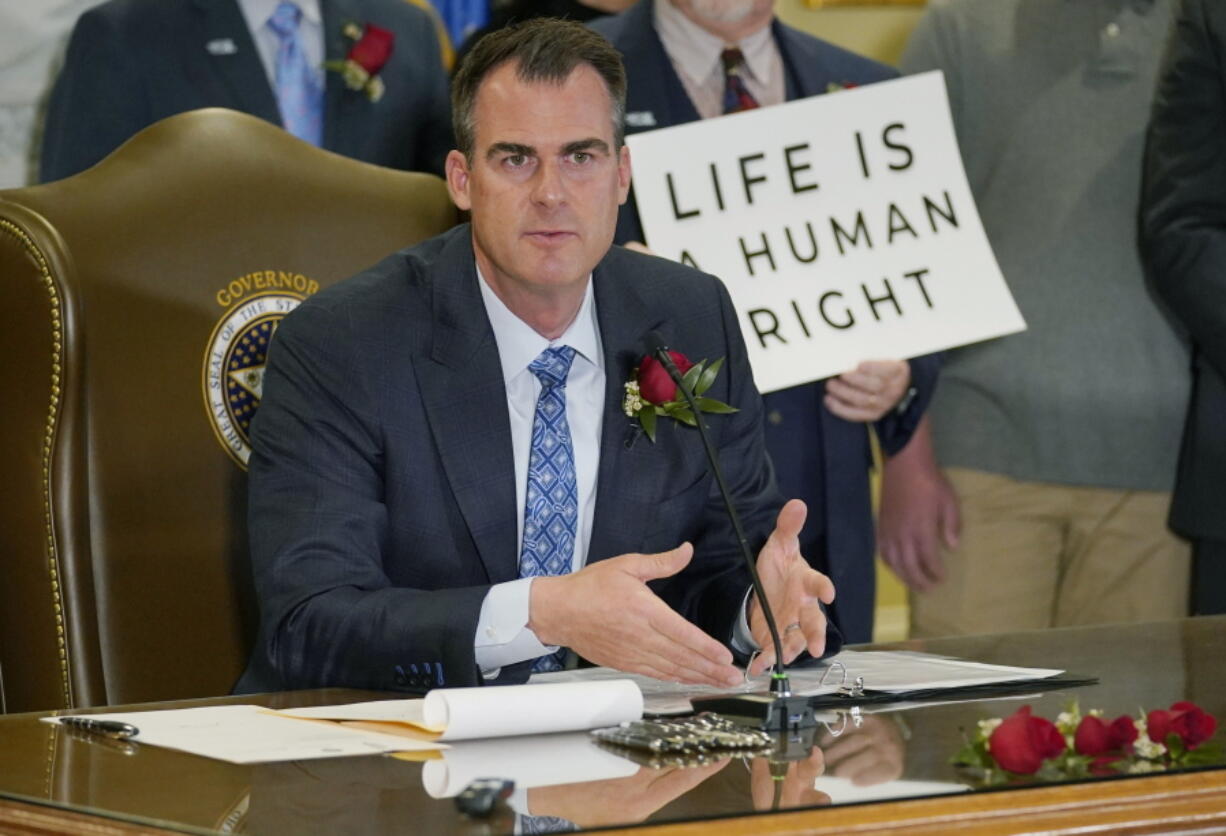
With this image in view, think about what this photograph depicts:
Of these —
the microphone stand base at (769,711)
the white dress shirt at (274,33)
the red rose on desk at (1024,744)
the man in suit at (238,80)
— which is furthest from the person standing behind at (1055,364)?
the red rose on desk at (1024,744)

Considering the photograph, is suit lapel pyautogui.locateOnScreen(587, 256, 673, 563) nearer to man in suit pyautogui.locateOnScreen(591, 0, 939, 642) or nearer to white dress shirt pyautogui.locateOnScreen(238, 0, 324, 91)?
man in suit pyautogui.locateOnScreen(591, 0, 939, 642)

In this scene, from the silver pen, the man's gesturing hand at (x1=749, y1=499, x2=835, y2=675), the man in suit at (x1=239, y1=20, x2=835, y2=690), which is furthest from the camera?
the man in suit at (x1=239, y1=20, x2=835, y2=690)

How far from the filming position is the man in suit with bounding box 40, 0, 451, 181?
3463mm

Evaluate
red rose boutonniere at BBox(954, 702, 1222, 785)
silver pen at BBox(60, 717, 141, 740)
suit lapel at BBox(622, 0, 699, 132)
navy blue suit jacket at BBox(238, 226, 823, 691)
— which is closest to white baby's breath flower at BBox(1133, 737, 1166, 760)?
red rose boutonniere at BBox(954, 702, 1222, 785)

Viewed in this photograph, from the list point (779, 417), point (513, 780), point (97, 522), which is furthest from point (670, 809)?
point (779, 417)

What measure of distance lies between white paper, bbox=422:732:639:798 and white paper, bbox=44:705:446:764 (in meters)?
0.06

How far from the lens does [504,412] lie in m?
2.60

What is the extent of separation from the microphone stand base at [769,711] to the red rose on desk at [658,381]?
0.67 m

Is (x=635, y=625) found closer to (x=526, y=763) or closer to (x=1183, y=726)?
(x=526, y=763)

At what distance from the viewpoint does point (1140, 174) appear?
383 centimetres

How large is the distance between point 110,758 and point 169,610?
0.91m

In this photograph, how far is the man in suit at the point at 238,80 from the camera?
3463 millimetres

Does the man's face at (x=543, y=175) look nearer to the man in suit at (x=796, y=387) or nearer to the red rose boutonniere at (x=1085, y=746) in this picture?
the man in suit at (x=796, y=387)

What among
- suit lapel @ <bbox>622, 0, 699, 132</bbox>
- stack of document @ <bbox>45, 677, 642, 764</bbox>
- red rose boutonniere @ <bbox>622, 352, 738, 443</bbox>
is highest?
suit lapel @ <bbox>622, 0, 699, 132</bbox>
